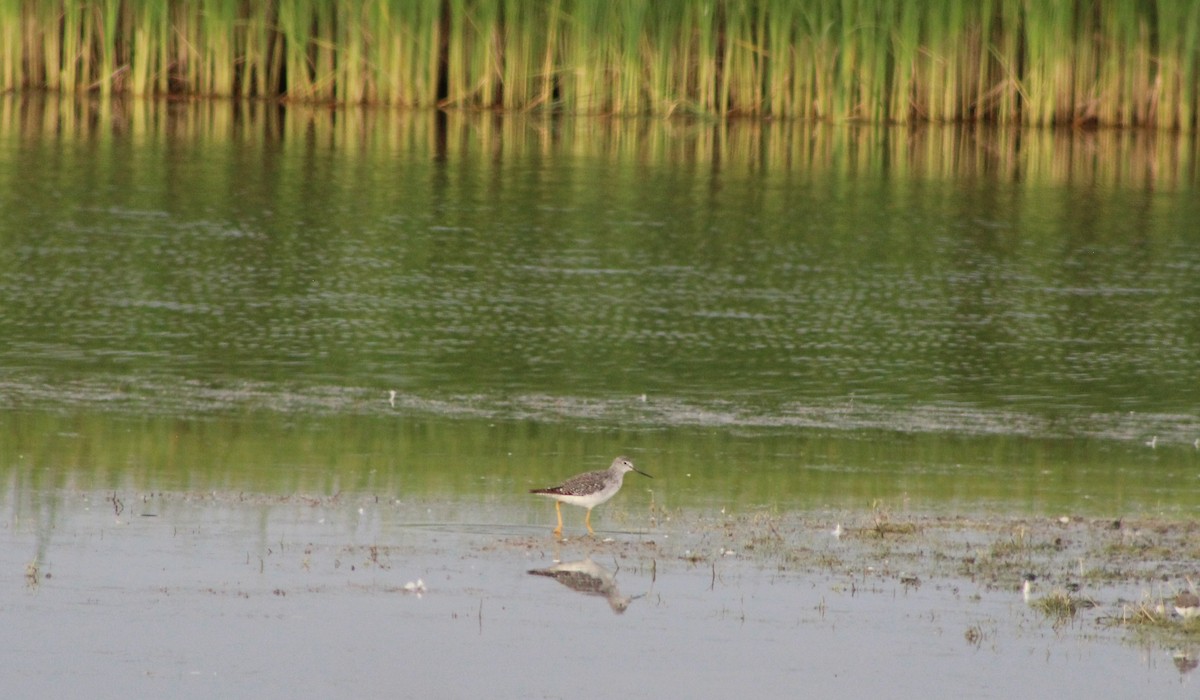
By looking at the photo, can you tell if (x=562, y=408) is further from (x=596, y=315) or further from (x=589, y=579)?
(x=589, y=579)

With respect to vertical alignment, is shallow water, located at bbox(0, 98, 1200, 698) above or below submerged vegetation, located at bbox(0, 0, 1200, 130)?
below

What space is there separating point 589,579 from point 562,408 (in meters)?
4.70

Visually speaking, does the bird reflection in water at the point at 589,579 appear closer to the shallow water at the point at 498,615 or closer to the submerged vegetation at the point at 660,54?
the shallow water at the point at 498,615

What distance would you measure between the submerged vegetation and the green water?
80.1 inches

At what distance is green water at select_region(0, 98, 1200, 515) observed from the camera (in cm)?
1225

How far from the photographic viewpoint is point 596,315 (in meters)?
17.9

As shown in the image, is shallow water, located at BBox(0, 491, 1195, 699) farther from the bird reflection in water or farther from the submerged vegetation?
the submerged vegetation

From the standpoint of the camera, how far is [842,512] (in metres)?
10.9

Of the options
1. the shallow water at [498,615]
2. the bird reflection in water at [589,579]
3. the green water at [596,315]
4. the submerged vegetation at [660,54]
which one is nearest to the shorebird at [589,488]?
the shallow water at [498,615]

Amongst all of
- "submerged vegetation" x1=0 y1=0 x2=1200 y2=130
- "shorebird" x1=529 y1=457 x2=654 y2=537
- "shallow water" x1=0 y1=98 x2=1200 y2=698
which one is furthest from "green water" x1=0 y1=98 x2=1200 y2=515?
"submerged vegetation" x1=0 y1=0 x2=1200 y2=130

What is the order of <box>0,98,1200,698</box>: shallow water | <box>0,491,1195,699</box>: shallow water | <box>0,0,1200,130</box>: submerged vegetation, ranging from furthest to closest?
<box>0,0,1200,130</box>: submerged vegetation < <box>0,98,1200,698</box>: shallow water < <box>0,491,1195,699</box>: shallow water

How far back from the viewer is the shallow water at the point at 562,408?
833 cm

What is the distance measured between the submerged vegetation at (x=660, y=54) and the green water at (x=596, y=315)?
2.04 meters

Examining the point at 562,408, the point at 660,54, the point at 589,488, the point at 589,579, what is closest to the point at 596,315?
the point at 562,408
